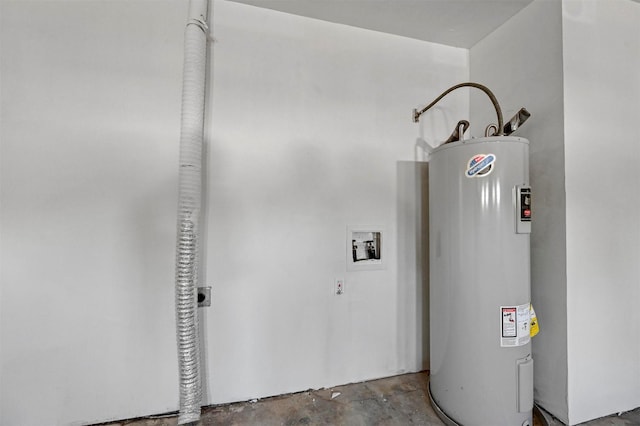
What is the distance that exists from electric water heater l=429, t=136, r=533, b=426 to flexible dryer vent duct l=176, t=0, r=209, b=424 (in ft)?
4.35

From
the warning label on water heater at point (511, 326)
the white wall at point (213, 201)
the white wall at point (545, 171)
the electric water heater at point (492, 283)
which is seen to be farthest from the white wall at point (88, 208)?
the white wall at point (545, 171)

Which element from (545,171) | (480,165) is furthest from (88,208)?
(545,171)

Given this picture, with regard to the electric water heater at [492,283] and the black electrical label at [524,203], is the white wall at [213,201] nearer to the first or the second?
the electric water heater at [492,283]

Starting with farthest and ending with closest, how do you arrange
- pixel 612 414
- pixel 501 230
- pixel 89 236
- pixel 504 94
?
pixel 504 94
pixel 612 414
pixel 89 236
pixel 501 230

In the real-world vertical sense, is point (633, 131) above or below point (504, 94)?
below

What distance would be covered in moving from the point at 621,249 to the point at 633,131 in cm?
69

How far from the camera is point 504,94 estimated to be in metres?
1.81

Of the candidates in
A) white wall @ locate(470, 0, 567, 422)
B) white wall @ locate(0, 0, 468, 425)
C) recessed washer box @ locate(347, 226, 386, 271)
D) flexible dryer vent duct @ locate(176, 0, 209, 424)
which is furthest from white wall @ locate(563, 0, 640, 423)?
flexible dryer vent duct @ locate(176, 0, 209, 424)

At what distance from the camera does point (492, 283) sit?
1341 mm

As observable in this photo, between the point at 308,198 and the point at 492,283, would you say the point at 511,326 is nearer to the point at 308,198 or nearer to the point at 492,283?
the point at 492,283

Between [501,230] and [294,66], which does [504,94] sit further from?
[294,66]

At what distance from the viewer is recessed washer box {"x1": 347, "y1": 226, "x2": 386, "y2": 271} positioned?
71.8 inches

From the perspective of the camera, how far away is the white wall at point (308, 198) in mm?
1631

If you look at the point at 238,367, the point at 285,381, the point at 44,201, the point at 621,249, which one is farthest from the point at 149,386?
the point at 621,249
